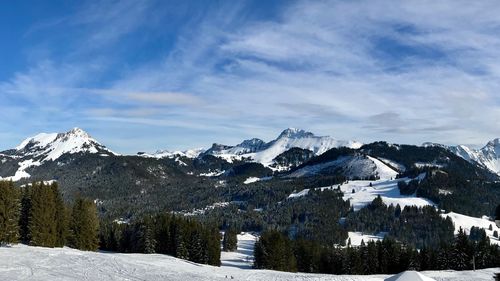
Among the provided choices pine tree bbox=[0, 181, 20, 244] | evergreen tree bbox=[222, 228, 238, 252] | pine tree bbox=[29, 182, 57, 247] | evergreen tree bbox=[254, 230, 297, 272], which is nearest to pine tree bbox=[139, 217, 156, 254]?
evergreen tree bbox=[254, 230, 297, 272]

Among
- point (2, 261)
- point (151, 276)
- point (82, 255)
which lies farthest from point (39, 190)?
point (151, 276)

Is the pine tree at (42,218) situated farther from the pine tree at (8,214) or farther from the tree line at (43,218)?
the pine tree at (8,214)

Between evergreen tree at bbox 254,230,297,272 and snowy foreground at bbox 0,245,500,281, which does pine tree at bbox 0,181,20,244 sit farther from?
evergreen tree at bbox 254,230,297,272

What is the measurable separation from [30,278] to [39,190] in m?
46.4

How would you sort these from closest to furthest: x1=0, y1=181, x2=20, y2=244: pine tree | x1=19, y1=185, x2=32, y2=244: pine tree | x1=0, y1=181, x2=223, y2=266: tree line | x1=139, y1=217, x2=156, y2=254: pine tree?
x1=0, y1=181, x2=20, y2=244: pine tree, x1=0, y1=181, x2=223, y2=266: tree line, x1=19, y1=185, x2=32, y2=244: pine tree, x1=139, y1=217, x2=156, y2=254: pine tree

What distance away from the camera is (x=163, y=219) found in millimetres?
130125

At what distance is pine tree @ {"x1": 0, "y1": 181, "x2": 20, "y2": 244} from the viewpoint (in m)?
81.9

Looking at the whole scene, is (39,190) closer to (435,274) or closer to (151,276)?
(151,276)

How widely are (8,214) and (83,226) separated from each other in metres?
23.2

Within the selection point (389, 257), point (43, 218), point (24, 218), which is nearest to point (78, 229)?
point (24, 218)

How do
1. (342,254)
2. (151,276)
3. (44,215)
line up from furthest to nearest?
(342,254) < (44,215) < (151,276)

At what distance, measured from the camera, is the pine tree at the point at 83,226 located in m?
104

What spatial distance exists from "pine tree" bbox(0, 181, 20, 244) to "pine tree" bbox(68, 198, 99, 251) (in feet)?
59.1

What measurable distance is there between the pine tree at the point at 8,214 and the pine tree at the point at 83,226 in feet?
59.1
